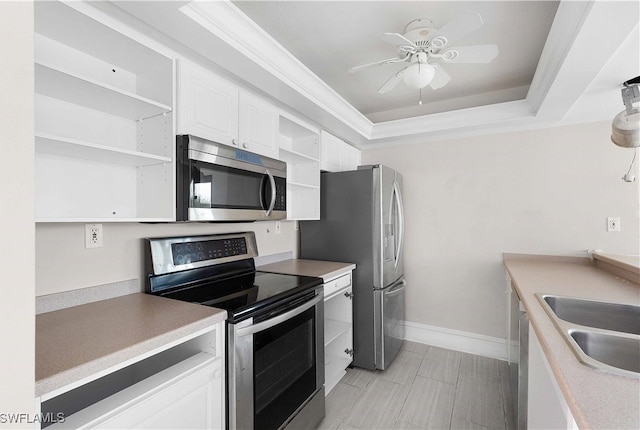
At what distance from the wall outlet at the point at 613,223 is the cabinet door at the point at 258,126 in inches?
112

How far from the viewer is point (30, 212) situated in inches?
23.4

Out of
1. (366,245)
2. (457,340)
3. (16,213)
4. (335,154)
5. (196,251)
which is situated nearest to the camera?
(16,213)

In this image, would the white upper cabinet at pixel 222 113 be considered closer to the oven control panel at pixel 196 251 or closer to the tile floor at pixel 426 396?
the oven control panel at pixel 196 251

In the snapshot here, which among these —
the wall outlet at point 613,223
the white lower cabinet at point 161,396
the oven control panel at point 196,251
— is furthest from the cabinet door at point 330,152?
the wall outlet at point 613,223

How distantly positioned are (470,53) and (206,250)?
1925mm

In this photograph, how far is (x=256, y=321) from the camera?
1.44m

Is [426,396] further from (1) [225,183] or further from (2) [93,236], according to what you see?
(2) [93,236]

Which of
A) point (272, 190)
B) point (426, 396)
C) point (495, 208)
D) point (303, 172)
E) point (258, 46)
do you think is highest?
point (258, 46)

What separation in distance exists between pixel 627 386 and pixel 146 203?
77.3 inches

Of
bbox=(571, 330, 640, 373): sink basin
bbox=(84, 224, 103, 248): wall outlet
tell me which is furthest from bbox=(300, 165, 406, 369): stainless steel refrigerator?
bbox=(84, 224, 103, 248): wall outlet

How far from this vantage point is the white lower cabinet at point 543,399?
941 mm

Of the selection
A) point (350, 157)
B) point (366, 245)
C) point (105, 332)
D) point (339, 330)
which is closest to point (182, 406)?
point (105, 332)

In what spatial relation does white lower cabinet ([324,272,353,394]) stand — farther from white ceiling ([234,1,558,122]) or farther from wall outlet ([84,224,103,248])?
white ceiling ([234,1,558,122])

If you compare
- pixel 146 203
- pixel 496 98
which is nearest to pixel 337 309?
pixel 146 203
